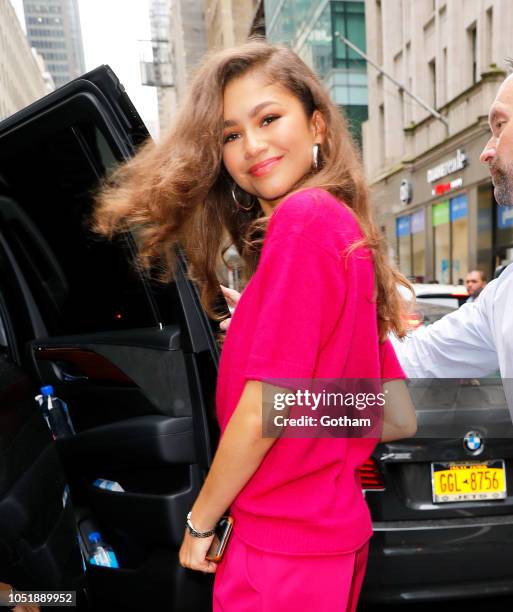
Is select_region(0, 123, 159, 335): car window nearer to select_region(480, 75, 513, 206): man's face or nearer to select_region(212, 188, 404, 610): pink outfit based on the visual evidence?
select_region(212, 188, 404, 610): pink outfit

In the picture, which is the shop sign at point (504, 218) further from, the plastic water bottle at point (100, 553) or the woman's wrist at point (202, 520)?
the woman's wrist at point (202, 520)

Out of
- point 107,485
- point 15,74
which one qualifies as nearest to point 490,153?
point 107,485

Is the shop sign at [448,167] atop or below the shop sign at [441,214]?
atop

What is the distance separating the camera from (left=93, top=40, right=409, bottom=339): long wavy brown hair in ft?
3.94

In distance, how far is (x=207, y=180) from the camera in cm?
129

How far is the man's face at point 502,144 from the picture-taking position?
1.58 meters

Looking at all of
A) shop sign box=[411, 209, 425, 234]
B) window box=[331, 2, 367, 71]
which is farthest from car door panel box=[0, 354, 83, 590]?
window box=[331, 2, 367, 71]

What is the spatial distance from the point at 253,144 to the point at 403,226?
21.0 meters

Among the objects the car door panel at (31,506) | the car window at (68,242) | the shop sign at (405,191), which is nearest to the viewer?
the car door panel at (31,506)

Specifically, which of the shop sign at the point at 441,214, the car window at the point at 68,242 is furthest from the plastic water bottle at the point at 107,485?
the shop sign at the point at 441,214

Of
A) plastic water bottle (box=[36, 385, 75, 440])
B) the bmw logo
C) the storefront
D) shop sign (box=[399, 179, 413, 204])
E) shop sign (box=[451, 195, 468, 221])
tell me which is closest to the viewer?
plastic water bottle (box=[36, 385, 75, 440])

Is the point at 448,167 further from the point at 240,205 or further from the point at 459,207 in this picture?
the point at 240,205

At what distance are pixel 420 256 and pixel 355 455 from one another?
19.6 metres

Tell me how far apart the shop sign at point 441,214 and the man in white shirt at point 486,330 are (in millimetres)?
16578
